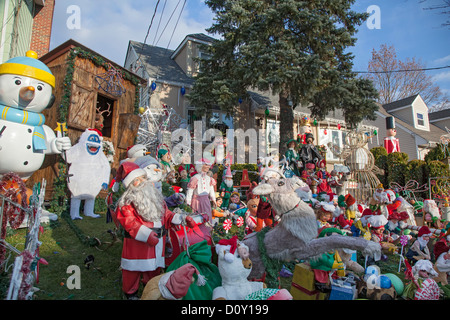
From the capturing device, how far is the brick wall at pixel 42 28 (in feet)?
39.6

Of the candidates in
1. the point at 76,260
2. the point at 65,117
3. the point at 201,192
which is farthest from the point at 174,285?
the point at 65,117

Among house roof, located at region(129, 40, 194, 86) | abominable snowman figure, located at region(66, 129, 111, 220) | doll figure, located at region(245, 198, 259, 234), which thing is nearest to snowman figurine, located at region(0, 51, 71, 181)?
abominable snowman figure, located at region(66, 129, 111, 220)

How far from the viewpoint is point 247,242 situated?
286 centimetres

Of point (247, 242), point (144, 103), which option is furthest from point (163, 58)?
point (247, 242)

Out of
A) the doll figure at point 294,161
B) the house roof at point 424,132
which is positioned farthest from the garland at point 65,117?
the house roof at point 424,132

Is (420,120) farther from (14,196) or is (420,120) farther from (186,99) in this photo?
(14,196)

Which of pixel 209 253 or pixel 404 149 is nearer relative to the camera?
pixel 209 253

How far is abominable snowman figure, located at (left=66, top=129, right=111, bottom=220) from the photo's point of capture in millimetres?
6223

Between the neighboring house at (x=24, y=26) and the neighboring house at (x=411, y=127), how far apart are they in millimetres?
22648

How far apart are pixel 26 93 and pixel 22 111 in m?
0.45

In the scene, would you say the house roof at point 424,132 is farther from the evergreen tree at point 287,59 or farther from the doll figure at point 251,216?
the doll figure at point 251,216

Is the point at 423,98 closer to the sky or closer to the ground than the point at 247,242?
closer to the sky
